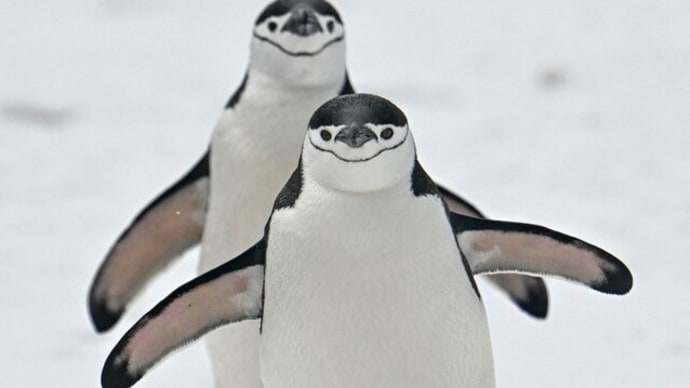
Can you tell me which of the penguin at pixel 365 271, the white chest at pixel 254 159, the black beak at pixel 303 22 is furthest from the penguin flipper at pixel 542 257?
the black beak at pixel 303 22

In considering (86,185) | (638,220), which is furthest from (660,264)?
(86,185)

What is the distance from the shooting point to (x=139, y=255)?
145 inches

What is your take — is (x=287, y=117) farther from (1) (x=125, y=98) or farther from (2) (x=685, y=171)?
(1) (x=125, y=98)

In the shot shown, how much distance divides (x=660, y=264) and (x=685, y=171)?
918 millimetres

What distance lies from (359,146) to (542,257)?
0.51 meters

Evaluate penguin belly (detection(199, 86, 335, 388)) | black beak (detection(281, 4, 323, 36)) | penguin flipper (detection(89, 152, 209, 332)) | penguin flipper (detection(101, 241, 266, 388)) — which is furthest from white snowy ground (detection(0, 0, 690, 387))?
penguin flipper (detection(101, 241, 266, 388))

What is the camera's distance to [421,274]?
2588 mm

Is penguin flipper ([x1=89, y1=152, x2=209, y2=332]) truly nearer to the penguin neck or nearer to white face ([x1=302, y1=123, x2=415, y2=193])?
the penguin neck

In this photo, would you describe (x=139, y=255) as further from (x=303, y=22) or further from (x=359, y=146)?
(x=359, y=146)

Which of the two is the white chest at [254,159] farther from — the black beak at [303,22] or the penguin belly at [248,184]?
the black beak at [303,22]

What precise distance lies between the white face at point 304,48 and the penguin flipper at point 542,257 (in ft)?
1.87

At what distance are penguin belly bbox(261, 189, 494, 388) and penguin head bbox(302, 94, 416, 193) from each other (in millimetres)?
44

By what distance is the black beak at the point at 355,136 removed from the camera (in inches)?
98.0

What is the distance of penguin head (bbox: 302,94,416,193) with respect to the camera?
2504mm
